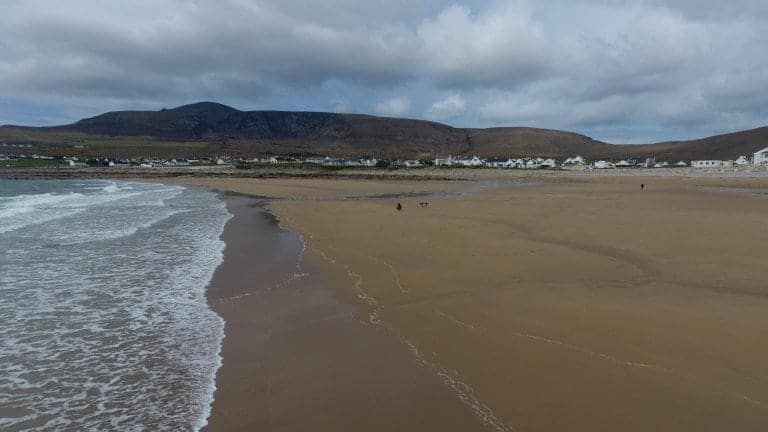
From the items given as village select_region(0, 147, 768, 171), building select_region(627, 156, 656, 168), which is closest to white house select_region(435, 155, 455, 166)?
village select_region(0, 147, 768, 171)

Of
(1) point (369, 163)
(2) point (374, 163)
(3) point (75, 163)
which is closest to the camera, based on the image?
(3) point (75, 163)

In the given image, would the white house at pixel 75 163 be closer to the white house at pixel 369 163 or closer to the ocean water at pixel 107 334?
the white house at pixel 369 163

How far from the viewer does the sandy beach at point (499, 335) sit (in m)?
4.67

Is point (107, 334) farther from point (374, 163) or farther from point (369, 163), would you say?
point (369, 163)

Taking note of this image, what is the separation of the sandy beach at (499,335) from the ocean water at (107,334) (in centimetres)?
46

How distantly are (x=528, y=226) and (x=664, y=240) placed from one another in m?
4.48

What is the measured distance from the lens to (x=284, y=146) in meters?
175

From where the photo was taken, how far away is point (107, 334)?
7.11 meters

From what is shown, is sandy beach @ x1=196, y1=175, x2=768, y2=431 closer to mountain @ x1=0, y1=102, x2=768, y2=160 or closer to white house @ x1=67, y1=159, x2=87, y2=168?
white house @ x1=67, y1=159, x2=87, y2=168

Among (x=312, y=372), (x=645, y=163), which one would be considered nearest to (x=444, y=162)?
(x=645, y=163)

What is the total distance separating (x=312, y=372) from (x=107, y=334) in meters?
3.45

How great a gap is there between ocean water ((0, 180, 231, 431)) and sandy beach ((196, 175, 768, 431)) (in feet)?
1.50

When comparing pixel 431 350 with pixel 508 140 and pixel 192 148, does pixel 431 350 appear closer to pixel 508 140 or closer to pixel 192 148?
pixel 192 148

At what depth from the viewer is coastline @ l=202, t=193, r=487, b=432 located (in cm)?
Answer: 459
